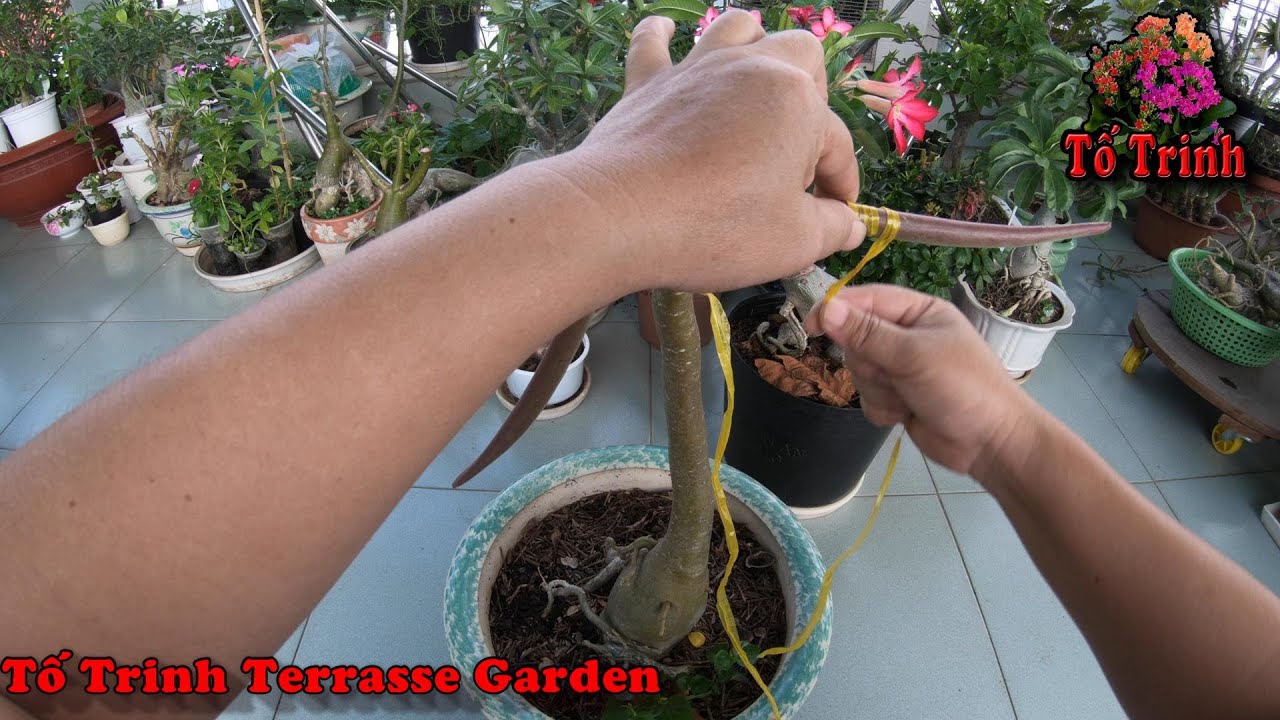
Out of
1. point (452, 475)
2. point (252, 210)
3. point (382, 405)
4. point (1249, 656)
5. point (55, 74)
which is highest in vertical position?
point (382, 405)

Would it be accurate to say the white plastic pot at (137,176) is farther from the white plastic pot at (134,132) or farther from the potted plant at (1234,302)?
the potted plant at (1234,302)

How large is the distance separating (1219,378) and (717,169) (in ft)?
5.70

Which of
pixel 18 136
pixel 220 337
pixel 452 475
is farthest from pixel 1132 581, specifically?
pixel 18 136

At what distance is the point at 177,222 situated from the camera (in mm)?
2146

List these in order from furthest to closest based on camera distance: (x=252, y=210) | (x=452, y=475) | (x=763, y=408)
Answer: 1. (x=252, y=210)
2. (x=452, y=475)
3. (x=763, y=408)

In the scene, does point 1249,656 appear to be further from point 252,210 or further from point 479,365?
point 252,210

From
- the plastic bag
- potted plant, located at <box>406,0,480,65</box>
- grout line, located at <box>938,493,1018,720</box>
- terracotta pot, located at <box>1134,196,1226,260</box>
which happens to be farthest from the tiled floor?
potted plant, located at <box>406,0,480,65</box>

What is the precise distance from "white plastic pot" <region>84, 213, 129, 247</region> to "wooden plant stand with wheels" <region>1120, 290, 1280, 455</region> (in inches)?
127

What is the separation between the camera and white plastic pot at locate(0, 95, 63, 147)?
229 centimetres

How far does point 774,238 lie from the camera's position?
1.52 feet

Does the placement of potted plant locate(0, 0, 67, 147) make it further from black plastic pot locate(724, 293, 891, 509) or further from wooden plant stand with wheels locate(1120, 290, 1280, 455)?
wooden plant stand with wheels locate(1120, 290, 1280, 455)

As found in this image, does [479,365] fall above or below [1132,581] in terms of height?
above

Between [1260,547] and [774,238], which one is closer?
[774,238]

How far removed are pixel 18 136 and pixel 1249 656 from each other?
3.37 m
